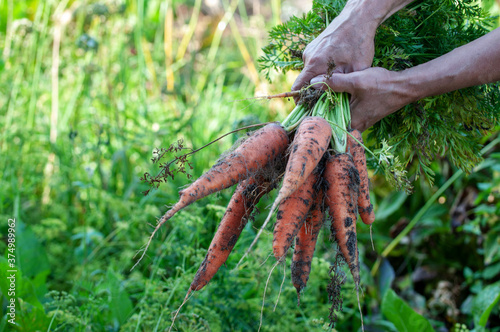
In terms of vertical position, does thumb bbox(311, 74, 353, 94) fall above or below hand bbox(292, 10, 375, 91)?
below

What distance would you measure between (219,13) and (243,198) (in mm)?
4714

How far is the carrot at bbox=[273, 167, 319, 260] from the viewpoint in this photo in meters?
1.16

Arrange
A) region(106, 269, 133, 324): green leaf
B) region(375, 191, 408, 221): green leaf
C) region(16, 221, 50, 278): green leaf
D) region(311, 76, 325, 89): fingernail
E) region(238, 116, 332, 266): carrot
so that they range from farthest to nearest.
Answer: region(375, 191, 408, 221): green leaf < region(16, 221, 50, 278): green leaf < region(106, 269, 133, 324): green leaf < region(311, 76, 325, 89): fingernail < region(238, 116, 332, 266): carrot

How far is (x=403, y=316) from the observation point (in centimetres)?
163

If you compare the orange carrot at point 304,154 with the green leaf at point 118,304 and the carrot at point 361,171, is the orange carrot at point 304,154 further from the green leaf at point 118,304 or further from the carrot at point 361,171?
the green leaf at point 118,304

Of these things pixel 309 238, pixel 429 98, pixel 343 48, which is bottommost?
pixel 309 238

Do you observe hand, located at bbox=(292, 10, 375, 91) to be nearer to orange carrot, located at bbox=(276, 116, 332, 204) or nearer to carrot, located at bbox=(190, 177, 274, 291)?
orange carrot, located at bbox=(276, 116, 332, 204)

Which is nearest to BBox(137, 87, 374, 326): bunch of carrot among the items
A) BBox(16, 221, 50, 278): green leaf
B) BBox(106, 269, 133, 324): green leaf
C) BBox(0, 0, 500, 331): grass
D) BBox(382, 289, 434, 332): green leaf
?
BBox(0, 0, 500, 331): grass

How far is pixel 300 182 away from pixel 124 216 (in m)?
1.46

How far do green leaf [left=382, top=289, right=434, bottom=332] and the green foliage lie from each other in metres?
0.63

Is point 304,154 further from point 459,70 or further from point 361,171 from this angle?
point 459,70

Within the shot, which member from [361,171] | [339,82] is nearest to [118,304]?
[361,171]

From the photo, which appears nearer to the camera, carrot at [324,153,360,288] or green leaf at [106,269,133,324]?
carrot at [324,153,360,288]

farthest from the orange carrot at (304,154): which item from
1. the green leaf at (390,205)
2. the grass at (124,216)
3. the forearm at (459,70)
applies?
the green leaf at (390,205)
